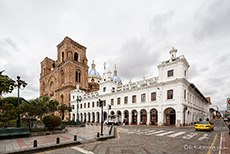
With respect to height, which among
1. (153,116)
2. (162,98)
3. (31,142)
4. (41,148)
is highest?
(162,98)

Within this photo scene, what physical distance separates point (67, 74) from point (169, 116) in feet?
128

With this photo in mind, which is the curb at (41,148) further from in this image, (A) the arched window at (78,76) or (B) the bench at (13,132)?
(A) the arched window at (78,76)

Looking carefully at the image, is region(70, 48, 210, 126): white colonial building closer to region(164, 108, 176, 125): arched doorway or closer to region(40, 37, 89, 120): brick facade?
region(164, 108, 176, 125): arched doorway

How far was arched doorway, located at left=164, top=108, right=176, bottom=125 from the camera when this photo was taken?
23594 millimetres

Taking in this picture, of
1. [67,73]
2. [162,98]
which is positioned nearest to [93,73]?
[67,73]

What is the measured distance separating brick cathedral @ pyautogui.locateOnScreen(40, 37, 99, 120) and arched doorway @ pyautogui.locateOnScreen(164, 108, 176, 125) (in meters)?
34.4

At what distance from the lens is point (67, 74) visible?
49.4 m

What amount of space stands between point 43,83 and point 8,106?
2349 inches

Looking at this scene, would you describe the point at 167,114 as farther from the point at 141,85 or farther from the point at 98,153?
the point at 98,153

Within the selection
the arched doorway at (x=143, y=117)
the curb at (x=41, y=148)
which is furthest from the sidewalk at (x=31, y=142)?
the arched doorway at (x=143, y=117)

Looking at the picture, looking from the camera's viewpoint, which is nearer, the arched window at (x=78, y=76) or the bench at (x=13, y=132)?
the bench at (x=13, y=132)

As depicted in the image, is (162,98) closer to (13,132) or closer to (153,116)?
(153,116)

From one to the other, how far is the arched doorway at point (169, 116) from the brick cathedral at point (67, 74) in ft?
113

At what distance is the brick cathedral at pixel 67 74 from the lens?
49219 millimetres
